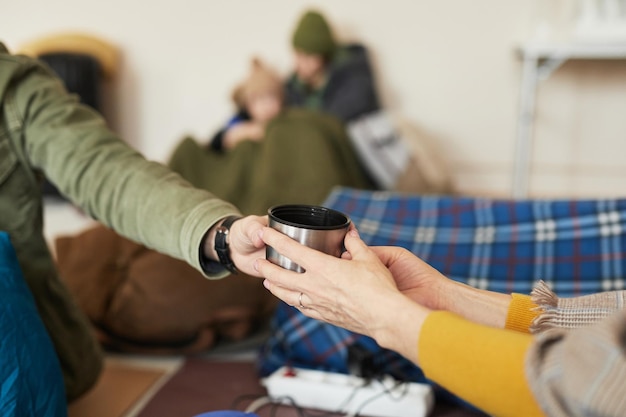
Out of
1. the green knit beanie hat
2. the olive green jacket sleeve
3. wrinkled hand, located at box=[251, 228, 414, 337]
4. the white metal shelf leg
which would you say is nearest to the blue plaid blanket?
the olive green jacket sleeve

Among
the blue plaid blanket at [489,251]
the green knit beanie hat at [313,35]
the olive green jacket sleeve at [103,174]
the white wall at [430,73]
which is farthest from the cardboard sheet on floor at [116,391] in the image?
the white wall at [430,73]

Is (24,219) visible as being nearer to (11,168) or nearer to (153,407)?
(11,168)

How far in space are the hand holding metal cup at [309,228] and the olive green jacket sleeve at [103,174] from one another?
17 centimetres

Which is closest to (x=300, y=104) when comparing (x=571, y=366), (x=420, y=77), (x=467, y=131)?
(x=420, y=77)

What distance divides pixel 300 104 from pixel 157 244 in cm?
200

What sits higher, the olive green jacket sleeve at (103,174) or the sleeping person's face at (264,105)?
the olive green jacket sleeve at (103,174)

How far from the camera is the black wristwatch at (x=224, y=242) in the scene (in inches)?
38.7

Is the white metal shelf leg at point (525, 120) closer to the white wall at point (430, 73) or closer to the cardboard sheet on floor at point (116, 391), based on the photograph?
the white wall at point (430, 73)

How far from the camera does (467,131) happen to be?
3.05m

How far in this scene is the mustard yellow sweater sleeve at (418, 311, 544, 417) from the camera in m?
0.67

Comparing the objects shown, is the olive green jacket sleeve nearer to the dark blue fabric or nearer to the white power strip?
the dark blue fabric

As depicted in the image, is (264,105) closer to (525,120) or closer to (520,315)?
(525,120)

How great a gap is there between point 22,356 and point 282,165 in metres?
1.39

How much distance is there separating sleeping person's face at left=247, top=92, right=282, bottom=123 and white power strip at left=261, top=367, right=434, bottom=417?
157cm
